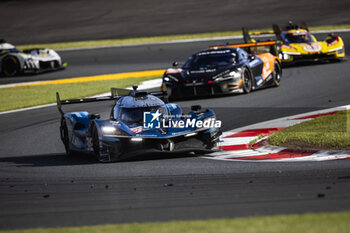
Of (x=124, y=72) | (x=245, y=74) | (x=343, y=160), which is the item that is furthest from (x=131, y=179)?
(x=124, y=72)

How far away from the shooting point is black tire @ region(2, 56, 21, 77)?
26922mm

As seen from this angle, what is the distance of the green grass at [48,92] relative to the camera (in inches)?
765

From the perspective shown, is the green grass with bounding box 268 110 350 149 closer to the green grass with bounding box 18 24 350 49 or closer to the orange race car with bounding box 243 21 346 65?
the orange race car with bounding box 243 21 346 65

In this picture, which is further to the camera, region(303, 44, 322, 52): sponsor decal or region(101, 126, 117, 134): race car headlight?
region(303, 44, 322, 52): sponsor decal

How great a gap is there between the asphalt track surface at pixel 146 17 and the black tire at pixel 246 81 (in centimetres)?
1736

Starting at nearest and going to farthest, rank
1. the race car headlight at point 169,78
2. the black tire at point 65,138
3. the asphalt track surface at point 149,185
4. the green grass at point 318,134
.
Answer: the asphalt track surface at point 149,185 < the green grass at point 318,134 < the black tire at point 65,138 < the race car headlight at point 169,78

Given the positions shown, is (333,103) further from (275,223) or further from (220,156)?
(275,223)

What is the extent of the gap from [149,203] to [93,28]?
35.9 m

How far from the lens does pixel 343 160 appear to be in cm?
924

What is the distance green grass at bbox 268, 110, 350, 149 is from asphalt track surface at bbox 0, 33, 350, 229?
43.6 inches

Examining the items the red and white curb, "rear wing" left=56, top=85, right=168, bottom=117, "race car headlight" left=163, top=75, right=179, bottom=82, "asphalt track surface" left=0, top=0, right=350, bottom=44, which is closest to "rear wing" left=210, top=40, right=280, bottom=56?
"race car headlight" left=163, top=75, right=179, bottom=82

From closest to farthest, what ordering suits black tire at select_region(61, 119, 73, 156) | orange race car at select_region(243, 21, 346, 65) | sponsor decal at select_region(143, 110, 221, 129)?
sponsor decal at select_region(143, 110, 221, 129)
black tire at select_region(61, 119, 73, 156)
orange race car at select_region(243, 21, 346, 65)

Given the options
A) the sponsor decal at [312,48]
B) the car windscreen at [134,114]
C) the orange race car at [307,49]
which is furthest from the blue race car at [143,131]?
the sponsor decal at [312,48]

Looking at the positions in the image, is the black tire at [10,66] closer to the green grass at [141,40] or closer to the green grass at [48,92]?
the green grass at [48,92]
